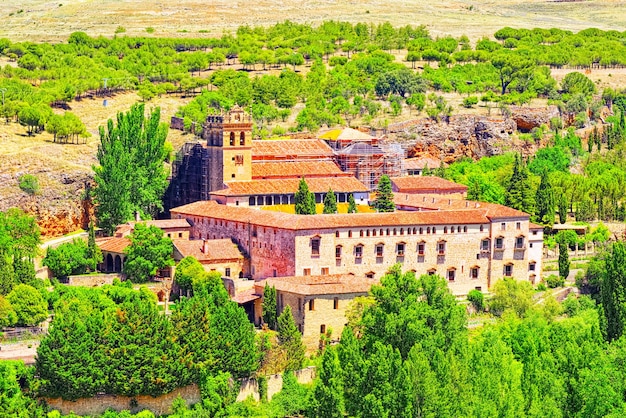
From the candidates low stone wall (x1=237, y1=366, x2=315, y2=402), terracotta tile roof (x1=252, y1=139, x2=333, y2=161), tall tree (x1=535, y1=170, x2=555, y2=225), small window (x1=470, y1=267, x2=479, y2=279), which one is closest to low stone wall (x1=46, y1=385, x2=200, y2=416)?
low stone wall (x1=237, y1=366, x2=315, y2=402)

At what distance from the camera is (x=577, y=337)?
2596 inches

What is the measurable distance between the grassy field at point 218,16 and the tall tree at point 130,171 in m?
59.8

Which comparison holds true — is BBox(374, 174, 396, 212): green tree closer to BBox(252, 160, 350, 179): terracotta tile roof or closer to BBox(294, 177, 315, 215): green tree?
BBox(294, 177, 315, 215): green tree

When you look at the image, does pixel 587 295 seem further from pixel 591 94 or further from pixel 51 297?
pixel 591 94

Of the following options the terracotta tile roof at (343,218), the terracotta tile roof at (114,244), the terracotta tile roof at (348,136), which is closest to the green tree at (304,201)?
the terracotta tile roof at (343,218)

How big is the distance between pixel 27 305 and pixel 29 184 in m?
21.4

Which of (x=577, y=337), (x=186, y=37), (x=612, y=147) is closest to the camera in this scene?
(x=577, y=337)

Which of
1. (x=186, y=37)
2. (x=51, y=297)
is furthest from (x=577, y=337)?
(x=186, y=37)

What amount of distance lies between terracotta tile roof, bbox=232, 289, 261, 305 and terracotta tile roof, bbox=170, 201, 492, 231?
12.4 feet

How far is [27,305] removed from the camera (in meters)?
71.2

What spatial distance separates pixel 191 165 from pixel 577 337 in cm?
3380

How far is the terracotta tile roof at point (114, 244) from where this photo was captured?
8194 centimetres

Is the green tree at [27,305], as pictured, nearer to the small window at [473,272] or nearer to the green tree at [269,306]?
the green tree at [269,306]

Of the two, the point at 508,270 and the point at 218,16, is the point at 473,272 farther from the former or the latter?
the point at 218,16
